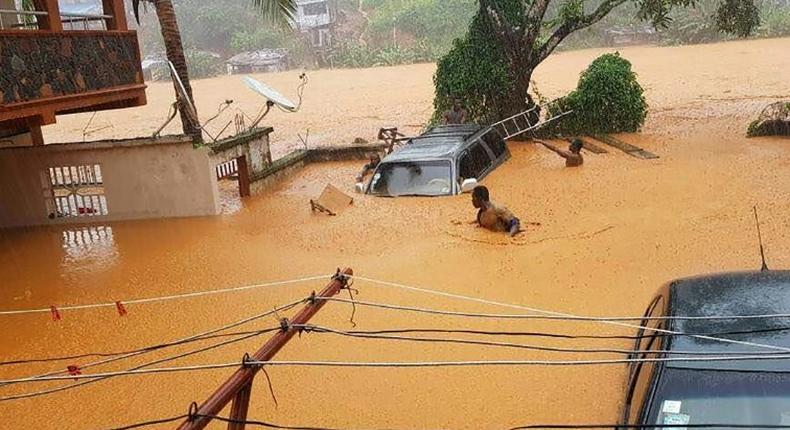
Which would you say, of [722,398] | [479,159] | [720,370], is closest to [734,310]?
[720,370]

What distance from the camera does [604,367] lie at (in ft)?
20.8

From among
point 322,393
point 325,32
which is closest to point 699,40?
point 325,32

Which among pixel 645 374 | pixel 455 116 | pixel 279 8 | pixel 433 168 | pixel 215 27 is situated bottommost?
pixel 433 168

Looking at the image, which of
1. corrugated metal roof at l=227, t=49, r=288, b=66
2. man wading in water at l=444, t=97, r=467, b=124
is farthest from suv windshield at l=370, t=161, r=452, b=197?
corrugated metal roof at l=227, t=49, r=288, b=66

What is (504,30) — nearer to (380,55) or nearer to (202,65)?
(380,55)

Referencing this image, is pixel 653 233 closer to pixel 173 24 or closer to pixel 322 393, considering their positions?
pixel 322 393

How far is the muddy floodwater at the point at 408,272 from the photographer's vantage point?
20.7 feet

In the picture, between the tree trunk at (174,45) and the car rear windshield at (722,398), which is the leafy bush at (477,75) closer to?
the tree trunk at (174,45)

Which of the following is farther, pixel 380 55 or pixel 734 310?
pixel 380 55

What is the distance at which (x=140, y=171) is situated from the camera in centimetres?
1378

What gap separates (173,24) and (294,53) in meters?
47.0

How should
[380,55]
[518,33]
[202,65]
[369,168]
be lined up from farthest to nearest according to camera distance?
1. [202,65]
2. [380,55]
3. [518,33]
4. [369,168]

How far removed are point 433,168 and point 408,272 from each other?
3.25m

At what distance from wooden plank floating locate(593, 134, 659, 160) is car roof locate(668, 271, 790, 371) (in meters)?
11.4
